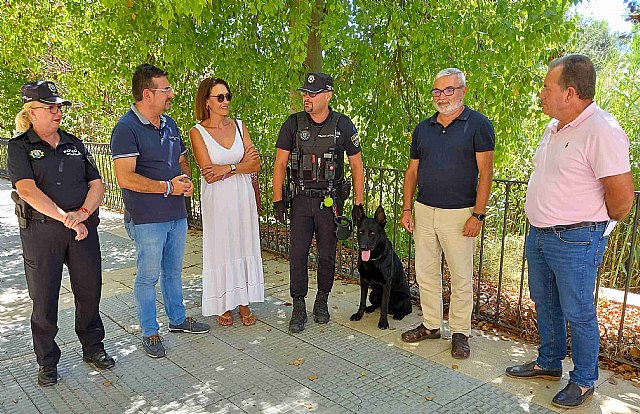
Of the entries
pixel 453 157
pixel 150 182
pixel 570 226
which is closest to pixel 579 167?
pixel 570 226

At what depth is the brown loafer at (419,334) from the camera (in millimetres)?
4082

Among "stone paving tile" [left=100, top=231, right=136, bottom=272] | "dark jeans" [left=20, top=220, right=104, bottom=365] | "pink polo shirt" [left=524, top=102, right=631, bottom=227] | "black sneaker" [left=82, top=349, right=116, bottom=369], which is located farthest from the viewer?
"stone paving tile" [left=100, top=231, right=136, bottom=272]

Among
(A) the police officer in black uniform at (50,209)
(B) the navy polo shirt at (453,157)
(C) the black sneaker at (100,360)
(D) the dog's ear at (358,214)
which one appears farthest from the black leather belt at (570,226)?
(C) the black sneaker at (100,360)

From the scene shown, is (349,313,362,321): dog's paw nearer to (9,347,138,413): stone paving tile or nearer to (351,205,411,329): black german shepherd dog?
(351,205,411,329): black german shepherd dog

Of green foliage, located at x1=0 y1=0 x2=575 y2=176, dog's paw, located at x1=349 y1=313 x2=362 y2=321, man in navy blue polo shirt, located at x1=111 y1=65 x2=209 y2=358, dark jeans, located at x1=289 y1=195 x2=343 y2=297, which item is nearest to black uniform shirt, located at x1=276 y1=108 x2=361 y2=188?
dark jeans, located at x1=289 y1=195 x2=343 y2=297

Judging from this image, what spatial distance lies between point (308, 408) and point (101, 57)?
6.59m

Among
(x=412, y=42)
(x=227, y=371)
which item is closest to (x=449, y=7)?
(x=412, y=42)

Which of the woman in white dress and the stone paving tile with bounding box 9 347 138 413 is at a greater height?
the woman in white dress

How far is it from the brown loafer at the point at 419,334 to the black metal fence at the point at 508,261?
2.28 ft

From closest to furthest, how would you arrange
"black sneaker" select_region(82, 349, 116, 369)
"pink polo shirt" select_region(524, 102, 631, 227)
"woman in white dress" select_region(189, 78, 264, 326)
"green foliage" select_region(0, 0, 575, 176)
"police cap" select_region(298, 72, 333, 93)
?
"pink polo shirt" select_region(524, 102, 631, 227)
"black sneaker" select_region(82, 349, 116, 369)
"police cap" select_region(298, 72, 333, 93)
"woman in white dress" select_region(189, 78, 264, 326)
"green foliage" select_region(0, 0, 575, 176)

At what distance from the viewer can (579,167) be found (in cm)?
292

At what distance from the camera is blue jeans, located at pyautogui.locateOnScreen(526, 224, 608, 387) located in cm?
301

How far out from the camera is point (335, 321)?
15.0 ft

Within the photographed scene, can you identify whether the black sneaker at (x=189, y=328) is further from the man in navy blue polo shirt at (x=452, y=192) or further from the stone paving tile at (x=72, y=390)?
the man in navy blue polo shirt at (x=452, y=192)
